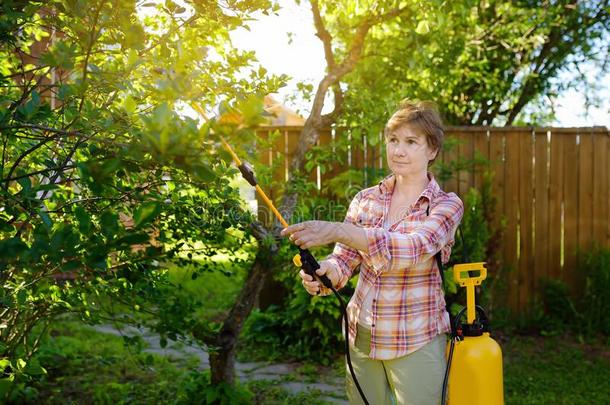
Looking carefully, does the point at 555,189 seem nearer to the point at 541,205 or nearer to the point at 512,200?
the point at 541,205

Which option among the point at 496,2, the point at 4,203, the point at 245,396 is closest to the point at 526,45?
the point at 496,2

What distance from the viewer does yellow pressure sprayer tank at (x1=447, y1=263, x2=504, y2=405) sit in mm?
2158

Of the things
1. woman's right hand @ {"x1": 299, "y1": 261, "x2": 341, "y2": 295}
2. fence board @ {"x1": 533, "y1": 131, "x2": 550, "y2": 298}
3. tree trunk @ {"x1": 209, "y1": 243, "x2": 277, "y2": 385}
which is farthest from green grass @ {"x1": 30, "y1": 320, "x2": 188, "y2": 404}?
fence board @ {"x1": 533, "y1": 131, "x2": 550, "y2": 298}

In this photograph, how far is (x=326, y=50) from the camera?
4441 mm

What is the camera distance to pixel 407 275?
2.24 metres

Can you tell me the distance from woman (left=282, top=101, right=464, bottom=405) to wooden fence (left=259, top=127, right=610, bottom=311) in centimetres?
391

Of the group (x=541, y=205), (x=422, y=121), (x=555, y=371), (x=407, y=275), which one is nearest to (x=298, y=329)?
(x=555, y=371)

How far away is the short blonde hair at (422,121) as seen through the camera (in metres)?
2.28

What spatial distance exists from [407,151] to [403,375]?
0.76 metres

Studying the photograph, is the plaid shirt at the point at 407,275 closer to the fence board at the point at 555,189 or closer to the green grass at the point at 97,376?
the green grass at the point at 97,376

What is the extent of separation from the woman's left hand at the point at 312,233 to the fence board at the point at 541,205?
Answer: 4.55 meters

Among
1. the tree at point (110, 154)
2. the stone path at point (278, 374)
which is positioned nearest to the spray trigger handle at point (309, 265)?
the tree at point (110, 154)

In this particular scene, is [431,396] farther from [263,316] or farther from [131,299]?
[263,316]

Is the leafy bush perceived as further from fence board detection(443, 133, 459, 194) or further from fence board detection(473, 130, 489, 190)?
fence board detection(473, 130, 489, 190)
